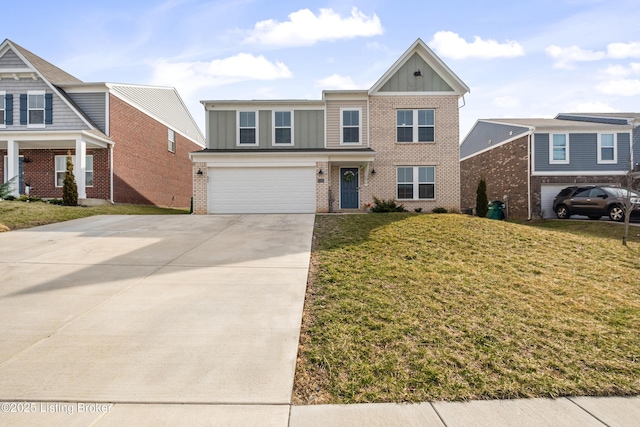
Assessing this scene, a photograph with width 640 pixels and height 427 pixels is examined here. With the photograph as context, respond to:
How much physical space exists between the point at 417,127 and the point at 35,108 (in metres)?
19.1

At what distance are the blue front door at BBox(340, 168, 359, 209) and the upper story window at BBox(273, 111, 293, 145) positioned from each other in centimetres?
307

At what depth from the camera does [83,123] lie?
56.6ft

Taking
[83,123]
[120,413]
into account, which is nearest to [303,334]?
[120,413]

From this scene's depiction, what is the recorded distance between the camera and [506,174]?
68.3ft

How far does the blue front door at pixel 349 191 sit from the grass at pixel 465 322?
8.40 m

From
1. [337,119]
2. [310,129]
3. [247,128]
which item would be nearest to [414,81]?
[337,119]

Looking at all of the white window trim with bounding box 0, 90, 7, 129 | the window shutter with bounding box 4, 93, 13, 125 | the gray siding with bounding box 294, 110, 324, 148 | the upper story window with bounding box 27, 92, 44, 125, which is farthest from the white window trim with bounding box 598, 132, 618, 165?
the white window trim with bounding box 0, 90, 7, 129

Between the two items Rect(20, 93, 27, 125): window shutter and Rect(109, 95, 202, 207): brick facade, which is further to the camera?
Rect(109, 95, 202, 207): brick facade

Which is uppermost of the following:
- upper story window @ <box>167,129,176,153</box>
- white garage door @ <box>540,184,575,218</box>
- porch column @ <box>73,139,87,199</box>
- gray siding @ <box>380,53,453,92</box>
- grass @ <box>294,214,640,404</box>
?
gray siding @ <box>380,53,453,92</box>

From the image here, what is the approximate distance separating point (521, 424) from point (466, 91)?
1627cm

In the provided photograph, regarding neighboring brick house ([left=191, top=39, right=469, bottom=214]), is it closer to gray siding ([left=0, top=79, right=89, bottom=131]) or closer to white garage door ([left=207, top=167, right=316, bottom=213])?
white garage door ([left=207, top=167, right=316, bottom=213])

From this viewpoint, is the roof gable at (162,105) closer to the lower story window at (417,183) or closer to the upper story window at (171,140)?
the upper story window at (171,140)

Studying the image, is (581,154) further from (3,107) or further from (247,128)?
(3,107)

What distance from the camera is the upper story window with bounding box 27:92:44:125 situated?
17406 millimetres
